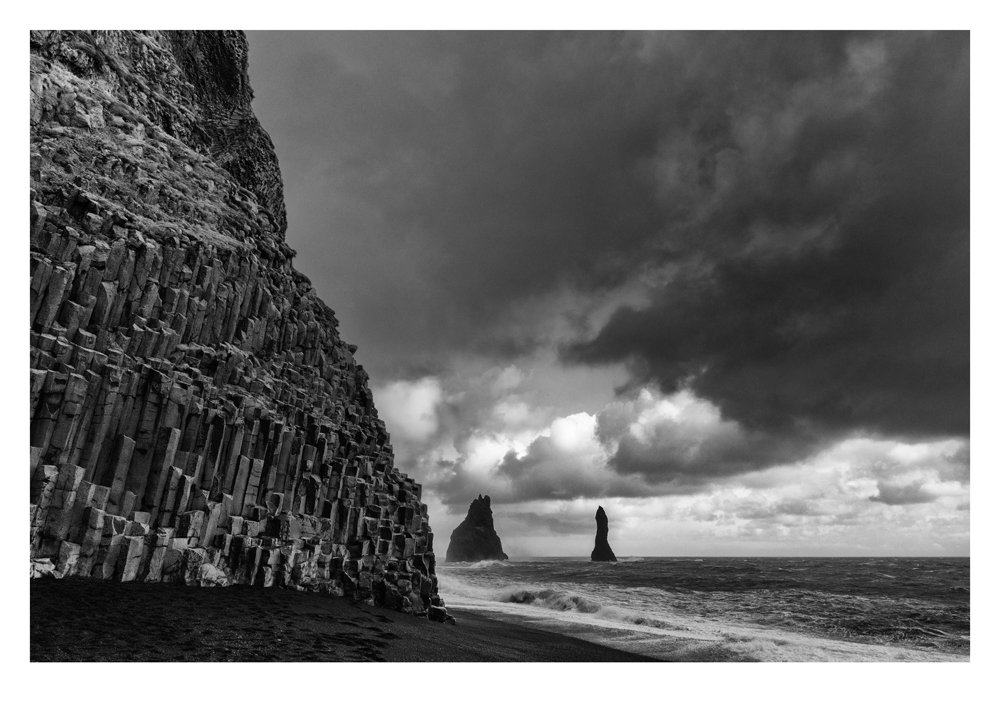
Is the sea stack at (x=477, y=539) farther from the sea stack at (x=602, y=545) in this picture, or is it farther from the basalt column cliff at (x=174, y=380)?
the basalt column cliff at (x=174, y=380)

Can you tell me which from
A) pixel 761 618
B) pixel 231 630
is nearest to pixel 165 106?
pixel 231 630

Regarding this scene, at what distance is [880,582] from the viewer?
6178 cm

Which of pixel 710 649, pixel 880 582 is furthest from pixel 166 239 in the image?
pixel 880 582

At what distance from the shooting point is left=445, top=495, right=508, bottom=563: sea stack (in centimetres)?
15182

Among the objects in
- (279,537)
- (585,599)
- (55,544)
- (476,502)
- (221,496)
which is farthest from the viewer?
(476,502)

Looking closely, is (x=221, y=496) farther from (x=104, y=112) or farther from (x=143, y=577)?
(x=104, y=112)

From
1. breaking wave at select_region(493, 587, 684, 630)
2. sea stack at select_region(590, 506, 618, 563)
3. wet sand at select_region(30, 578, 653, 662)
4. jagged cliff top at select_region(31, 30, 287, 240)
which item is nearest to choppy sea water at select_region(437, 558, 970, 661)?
breaking wave at select_region(493, 587, 684, 630)

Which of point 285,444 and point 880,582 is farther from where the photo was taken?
point 880,582

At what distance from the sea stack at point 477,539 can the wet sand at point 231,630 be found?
132139 millimetres

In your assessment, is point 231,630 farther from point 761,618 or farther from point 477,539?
point 477,539

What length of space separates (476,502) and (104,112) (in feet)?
466

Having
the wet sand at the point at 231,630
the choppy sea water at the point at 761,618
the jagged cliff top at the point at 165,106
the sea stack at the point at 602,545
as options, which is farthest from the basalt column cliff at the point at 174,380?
the sea stack at the point at 602,545

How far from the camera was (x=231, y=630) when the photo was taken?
15.8m

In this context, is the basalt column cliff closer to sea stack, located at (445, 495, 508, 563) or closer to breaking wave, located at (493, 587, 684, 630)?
breaking wave, located at (493, 587, 684, 630)
